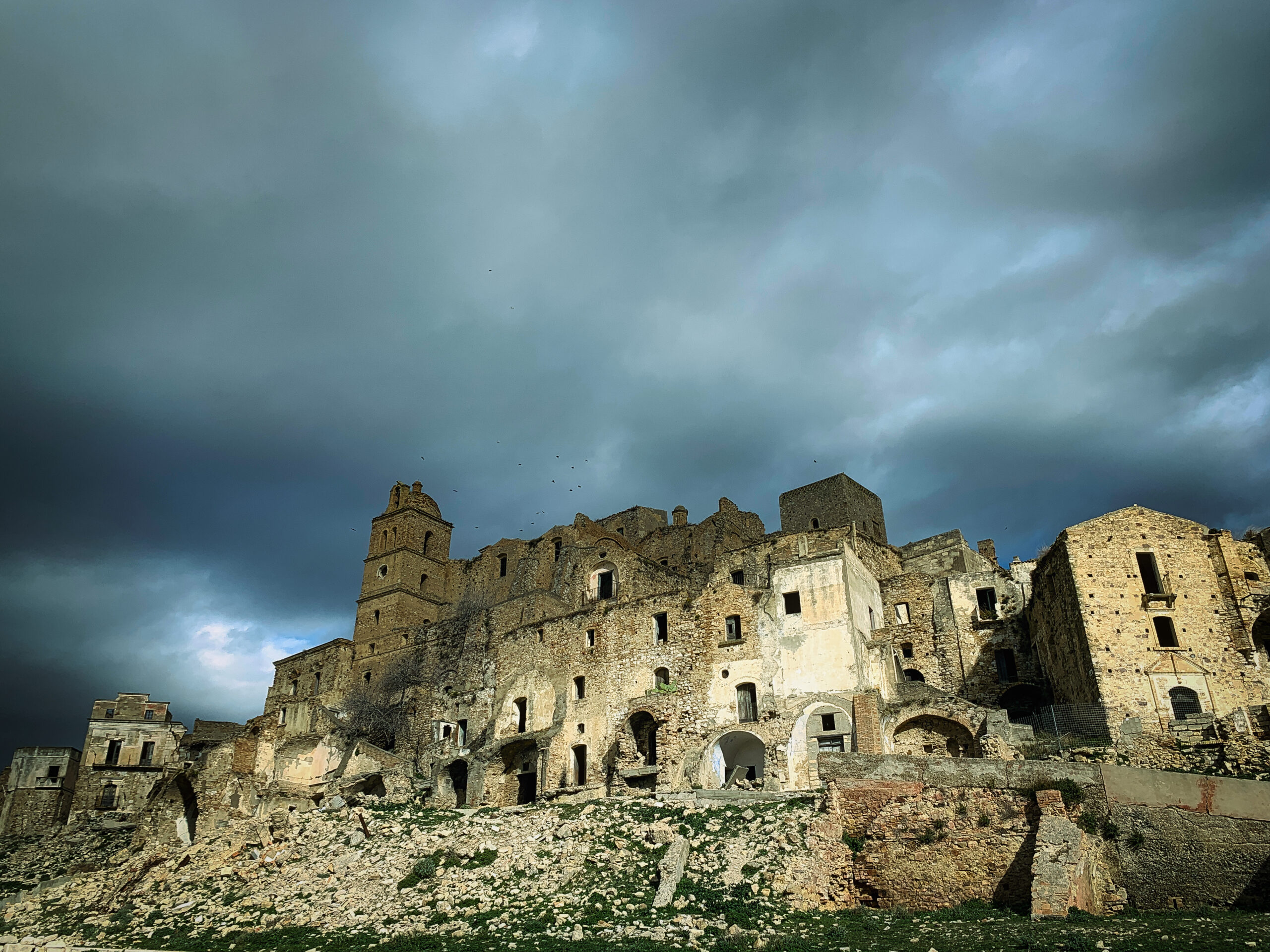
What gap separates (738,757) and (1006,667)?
12529mm

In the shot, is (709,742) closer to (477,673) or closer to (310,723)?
(477,673)

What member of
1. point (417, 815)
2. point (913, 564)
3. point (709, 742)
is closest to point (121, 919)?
point (417, 815)

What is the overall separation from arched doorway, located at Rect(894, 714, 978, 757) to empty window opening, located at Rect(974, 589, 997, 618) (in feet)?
29.5

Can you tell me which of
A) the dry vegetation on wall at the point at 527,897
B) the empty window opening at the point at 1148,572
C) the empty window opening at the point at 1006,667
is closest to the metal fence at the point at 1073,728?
the empty window opening at the point at 1148,572

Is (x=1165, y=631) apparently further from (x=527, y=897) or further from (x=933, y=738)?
(x=527, y=897)

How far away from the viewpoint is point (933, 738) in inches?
1324

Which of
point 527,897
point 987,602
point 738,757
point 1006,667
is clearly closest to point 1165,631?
point 1006,667

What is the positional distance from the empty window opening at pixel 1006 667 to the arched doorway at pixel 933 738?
23.8 ft

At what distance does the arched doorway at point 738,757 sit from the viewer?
36438 mm

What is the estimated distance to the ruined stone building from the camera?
3166cm

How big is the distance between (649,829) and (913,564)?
2799 cm

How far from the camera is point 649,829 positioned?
25.6 m

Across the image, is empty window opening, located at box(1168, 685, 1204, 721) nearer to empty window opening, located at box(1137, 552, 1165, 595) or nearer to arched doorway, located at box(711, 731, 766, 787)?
empty window opening, located at box(1137, 552, 1165, 595)

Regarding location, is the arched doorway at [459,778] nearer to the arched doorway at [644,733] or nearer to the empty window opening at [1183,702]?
the arched doorway at [644,733]
